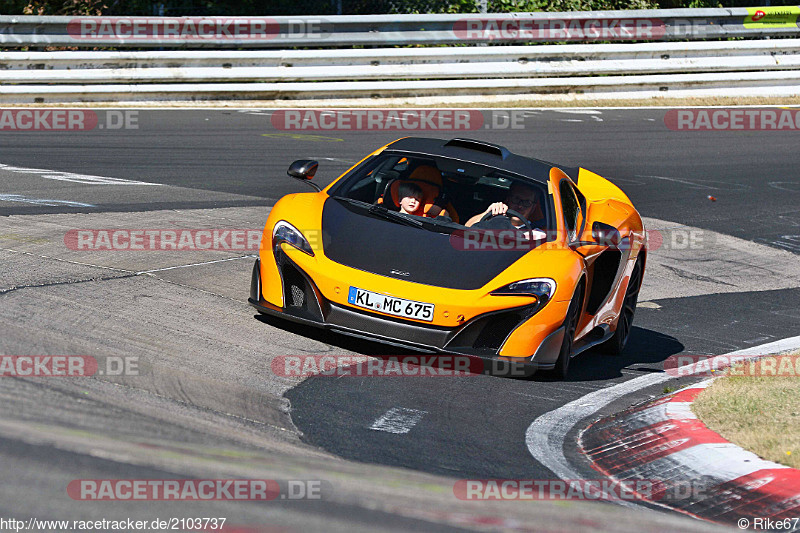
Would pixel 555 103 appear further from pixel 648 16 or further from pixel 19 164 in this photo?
pixel 19 164

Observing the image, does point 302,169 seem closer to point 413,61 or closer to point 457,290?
point 457,290

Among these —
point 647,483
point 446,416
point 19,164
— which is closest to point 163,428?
point 446,416

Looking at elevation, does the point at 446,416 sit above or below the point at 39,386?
below

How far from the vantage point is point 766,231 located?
13102 mm

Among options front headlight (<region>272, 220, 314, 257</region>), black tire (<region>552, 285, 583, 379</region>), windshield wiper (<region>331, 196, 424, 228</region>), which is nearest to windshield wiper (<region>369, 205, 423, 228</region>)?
windshield wiper (<region>331, 196, 424, 228</region>)

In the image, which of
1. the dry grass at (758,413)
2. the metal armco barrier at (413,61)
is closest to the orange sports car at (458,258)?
the dry grass at (758,413)

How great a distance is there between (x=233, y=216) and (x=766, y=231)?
260 inches

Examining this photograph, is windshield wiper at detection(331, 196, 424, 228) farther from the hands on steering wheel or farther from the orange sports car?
the hands on steering wheel

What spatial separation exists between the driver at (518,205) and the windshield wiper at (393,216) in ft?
1.49

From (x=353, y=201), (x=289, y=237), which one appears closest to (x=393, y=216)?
(x=353, y=201)

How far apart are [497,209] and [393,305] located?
1.48 meters

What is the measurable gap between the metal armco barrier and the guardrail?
2cm

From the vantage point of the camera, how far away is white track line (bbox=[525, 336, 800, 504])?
202 inches

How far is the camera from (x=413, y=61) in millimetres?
18703
